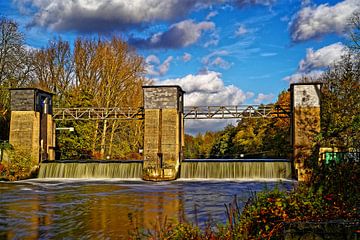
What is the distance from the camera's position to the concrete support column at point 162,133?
27.5 meters

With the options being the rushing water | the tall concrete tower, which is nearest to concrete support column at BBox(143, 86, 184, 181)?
the rushing water

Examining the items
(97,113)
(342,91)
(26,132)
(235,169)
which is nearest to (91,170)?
(97,113)

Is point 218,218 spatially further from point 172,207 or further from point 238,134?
point 238,134

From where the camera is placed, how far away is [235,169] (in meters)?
27.3

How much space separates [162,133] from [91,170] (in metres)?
5.71

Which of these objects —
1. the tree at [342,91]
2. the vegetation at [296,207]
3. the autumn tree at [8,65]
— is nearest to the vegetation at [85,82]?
the autumn tree at [8,65]

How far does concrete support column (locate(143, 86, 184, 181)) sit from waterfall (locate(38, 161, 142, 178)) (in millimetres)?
1427

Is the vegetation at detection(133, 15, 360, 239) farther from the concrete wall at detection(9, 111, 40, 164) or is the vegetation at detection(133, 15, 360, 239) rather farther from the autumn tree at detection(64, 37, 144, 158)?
the autumn tree at detection(64, 37, 144, 158)

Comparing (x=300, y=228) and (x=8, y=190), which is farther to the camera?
(x=8, y=190)

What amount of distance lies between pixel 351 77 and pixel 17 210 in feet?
89.3

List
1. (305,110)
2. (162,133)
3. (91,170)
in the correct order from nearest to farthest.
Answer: (305,110), (162,133), (91,170)

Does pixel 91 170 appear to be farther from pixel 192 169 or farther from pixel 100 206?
pixel 100 206

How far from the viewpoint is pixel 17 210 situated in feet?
49.3

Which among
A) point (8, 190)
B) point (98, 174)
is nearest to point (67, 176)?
point (98, 174)
